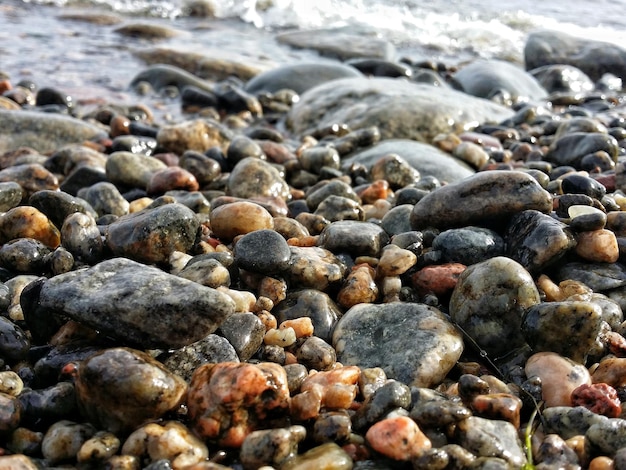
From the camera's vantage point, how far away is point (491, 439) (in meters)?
1.97

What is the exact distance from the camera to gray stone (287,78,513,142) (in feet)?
20.9

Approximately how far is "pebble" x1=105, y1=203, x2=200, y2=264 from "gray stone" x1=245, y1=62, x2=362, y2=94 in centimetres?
612

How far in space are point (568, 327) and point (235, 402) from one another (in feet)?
4.25

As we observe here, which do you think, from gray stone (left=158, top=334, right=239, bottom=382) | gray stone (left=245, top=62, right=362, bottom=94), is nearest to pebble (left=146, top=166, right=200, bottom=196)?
gray stone (left=158, top=334, right=239, bottom=382)

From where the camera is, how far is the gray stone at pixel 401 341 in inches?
95.4

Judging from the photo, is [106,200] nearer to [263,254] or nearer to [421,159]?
[263,254]

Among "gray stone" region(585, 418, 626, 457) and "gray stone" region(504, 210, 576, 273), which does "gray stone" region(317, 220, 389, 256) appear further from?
"gray stone" region(585, 418, 626, 457)

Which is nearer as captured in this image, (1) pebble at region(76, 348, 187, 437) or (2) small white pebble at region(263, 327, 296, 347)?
(1) pebble at region(76, 348, 187, 437)

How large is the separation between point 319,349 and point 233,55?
9.58 meters

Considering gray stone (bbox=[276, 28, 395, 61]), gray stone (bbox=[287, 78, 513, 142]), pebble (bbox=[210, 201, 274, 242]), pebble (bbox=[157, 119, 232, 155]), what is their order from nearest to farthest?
pebble (bbox=[210, 201, 274, 242])
pebble (bbox=[157, 119, 232, 155])
gray stone (bbox=[287, 78, 513, 142])
gray stone (bbox=[276, 28, 395, 61])

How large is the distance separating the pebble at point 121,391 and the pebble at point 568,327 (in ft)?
4.54

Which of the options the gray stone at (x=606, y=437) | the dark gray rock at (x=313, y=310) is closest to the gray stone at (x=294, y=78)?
the dark gray rock at (x=313, y=310)

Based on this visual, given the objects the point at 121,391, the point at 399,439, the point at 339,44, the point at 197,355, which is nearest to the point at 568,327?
the point at 399,439

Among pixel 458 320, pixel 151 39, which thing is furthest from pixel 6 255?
pixel 151 39
